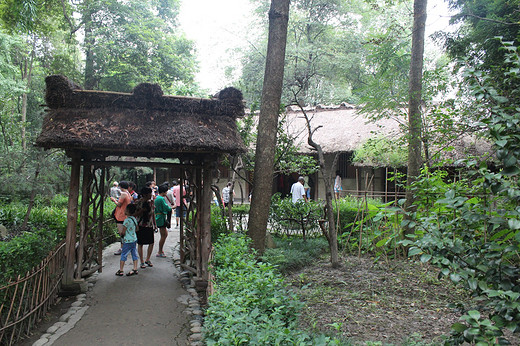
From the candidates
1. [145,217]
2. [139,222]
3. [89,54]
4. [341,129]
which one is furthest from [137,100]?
[341,129]

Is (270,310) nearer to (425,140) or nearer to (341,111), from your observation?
(425,140)

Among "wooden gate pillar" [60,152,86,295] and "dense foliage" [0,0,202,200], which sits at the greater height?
"dense foliage" [0,0,202,200]

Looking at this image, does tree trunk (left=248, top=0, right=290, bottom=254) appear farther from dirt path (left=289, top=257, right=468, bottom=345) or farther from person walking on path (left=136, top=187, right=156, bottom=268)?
person walking on path (left=136, top=187, right=156, bottom=268)

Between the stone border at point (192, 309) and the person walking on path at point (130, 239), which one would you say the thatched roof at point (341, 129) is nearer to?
the person walking on path at point (130, 239)

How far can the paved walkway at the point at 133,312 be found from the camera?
4438 millimetres

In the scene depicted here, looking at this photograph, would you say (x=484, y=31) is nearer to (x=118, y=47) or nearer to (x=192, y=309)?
(x=192, y=309)

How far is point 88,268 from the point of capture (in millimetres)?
6859

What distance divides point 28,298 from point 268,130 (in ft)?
13.0

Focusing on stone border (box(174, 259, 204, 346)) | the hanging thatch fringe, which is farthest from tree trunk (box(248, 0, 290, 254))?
stone border (box(174, 259, 204, 346))

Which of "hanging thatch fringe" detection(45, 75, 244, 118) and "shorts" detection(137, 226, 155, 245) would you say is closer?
"hanging thatch fringe" detection(45, 75, 244, 118)

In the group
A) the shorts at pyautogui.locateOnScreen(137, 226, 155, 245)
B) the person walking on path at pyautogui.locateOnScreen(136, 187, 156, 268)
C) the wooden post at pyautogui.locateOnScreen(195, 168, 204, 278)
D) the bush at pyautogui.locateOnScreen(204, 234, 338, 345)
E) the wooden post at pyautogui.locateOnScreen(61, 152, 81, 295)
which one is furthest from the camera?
the shorts at pyautogui.locateOnScreen(137, 226, 155, 245)

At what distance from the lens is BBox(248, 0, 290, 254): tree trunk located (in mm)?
5977

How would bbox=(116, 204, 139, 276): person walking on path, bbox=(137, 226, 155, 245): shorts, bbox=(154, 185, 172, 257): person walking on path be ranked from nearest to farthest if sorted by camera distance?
bbox=(116, 204, 139, 276): person walking on path → bbox=(137, 226, 155, 245): shorts → bbox=(154, 185, 172, 257): person walking on path

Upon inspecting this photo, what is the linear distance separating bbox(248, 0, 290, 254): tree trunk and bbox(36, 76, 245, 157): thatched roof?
451 millimetres
